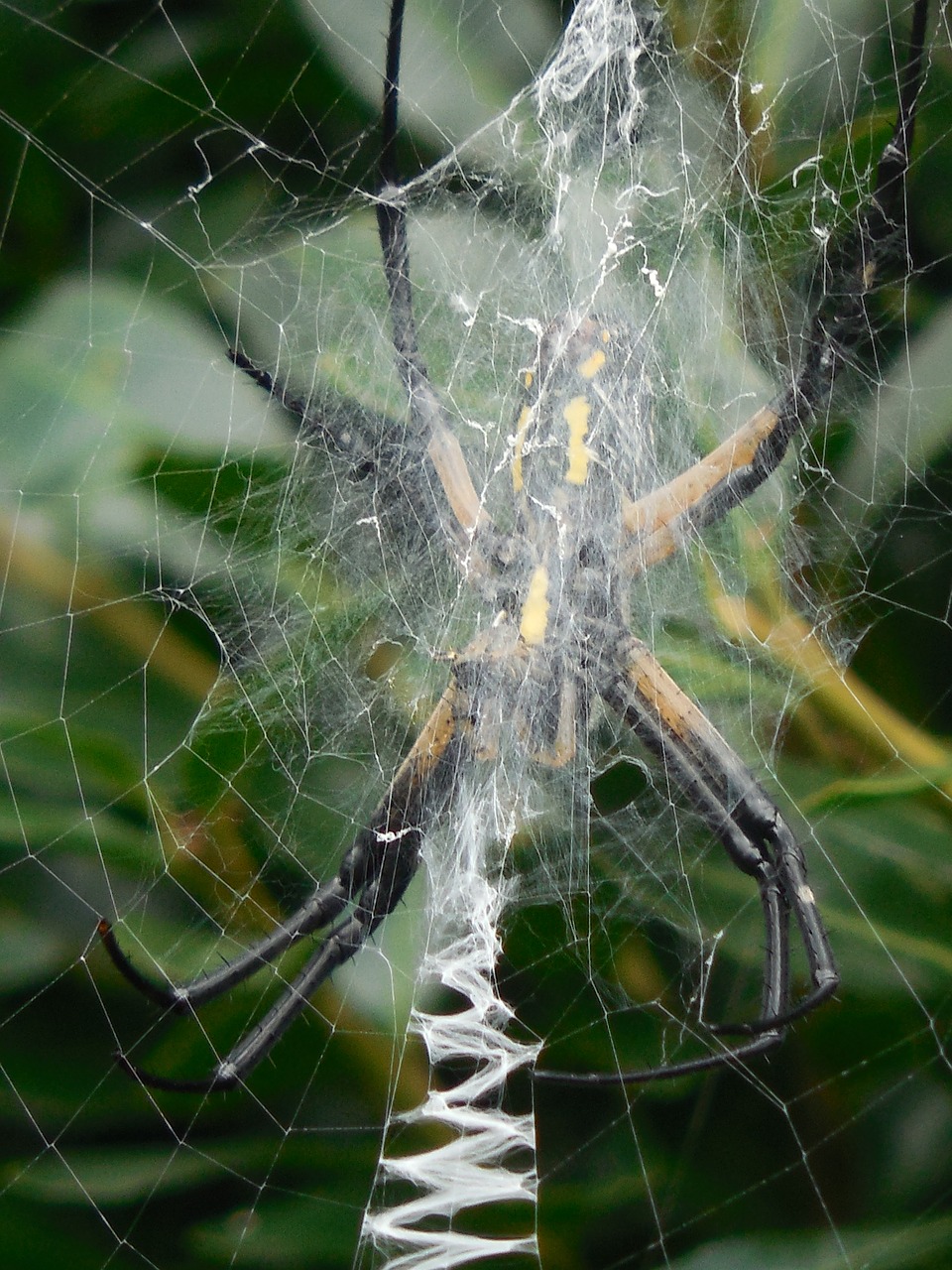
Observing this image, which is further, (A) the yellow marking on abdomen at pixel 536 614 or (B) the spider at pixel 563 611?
(A) the yellow marking on abdomen at pixel 536 614

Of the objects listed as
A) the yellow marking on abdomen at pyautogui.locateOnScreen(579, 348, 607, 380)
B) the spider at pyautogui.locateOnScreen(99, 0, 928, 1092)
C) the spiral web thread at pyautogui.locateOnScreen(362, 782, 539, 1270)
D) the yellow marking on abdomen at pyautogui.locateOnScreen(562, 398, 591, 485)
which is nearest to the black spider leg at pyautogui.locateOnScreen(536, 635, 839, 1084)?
→ the spider at pyautogui.locateOnScreen(99, 0, 928, 1092)

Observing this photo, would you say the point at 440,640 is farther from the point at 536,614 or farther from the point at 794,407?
the point at 794,407

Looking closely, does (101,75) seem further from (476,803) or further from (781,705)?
(781,705)

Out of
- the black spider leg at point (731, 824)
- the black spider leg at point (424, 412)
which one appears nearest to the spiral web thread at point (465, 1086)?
the black spider leg at point (731, 824)

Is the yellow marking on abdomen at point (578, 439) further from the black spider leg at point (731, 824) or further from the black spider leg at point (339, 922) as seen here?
the black spider leg at point (339, 922)

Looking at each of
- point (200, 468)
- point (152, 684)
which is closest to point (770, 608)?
point (200, 468)

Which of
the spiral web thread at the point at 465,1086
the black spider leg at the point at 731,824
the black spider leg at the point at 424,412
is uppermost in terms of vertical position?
the black spider leg at the point at 424,412
